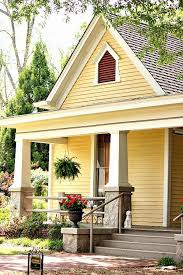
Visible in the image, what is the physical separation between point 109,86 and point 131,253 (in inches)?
276

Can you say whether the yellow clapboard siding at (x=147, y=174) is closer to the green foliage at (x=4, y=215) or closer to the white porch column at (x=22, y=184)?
the white porch column at (x=22, y=184)

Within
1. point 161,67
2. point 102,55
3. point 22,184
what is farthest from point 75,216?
point 102,55

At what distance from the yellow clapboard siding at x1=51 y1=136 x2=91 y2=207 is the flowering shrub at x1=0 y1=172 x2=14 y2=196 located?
7.80 metres

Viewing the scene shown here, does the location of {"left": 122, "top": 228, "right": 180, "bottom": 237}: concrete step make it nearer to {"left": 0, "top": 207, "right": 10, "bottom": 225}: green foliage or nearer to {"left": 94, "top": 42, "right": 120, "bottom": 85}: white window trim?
{"left": 94, "top": 42, "right": 120, "bottom": 85}: white window trim

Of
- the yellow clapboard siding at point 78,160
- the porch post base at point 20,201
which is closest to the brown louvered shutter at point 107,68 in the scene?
the yellow clapboard siding at point 78,160

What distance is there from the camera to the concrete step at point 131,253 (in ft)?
51.3

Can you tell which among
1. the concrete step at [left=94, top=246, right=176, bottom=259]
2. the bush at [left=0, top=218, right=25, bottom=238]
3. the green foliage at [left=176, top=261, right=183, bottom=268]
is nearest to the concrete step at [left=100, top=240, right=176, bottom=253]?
the concrete step at [left=94, top=246, right=176, bottom=259]

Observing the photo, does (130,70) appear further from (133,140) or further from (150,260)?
(150,260)

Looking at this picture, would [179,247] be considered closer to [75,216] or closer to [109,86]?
[75,216]

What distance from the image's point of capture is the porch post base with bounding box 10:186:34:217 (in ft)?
71.5

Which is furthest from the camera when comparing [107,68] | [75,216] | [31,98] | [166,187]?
[31,98]

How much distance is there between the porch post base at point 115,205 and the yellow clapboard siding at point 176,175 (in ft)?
6.55

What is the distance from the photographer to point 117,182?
18.2 m

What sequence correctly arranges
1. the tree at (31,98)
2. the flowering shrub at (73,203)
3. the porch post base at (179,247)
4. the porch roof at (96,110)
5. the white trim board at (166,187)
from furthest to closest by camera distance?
the tree at (31,98) → the white trim board at (166,187) → the flowering shrub at (73,203) → the porch roof at (96,110) → the porch post base at (179,247)
